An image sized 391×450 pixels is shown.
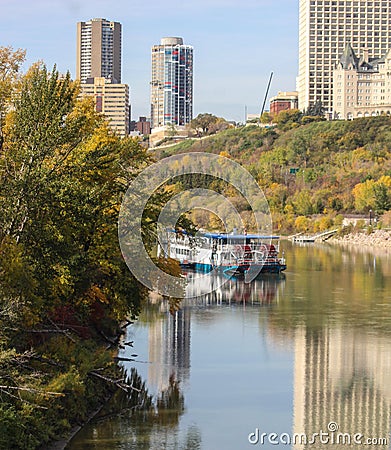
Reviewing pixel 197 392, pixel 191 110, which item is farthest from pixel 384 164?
pixel 191 110

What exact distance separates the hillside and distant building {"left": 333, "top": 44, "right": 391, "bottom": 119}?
697cm

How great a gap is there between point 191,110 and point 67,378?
15080 cm

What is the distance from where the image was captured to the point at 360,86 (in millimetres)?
100750

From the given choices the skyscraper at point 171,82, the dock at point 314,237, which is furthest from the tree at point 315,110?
the skyscraper at point 171,82

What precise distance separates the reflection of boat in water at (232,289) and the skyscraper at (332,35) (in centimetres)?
7286

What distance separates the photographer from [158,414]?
15641 mm

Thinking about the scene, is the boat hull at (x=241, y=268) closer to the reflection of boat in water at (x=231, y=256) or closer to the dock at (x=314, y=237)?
the reflection of boat in water at (x=231, y=256)

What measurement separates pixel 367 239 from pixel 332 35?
51390 millimetres

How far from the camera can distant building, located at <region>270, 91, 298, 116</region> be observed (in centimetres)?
11594

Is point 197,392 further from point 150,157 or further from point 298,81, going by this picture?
point 298,81

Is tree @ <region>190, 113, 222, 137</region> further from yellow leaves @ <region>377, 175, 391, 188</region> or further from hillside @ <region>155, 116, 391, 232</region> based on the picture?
yellow leaves @ <region>377, 175, 391, 188</region>

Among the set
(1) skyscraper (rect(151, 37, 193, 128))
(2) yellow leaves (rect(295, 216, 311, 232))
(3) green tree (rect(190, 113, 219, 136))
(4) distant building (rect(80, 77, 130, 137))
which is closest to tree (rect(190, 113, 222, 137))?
(3) green tree (rect(190, 113, 219, 136))

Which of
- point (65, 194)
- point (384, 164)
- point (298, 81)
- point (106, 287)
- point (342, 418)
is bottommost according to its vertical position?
point (342, 418)

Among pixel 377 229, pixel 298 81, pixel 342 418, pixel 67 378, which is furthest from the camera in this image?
pixel 298 81
